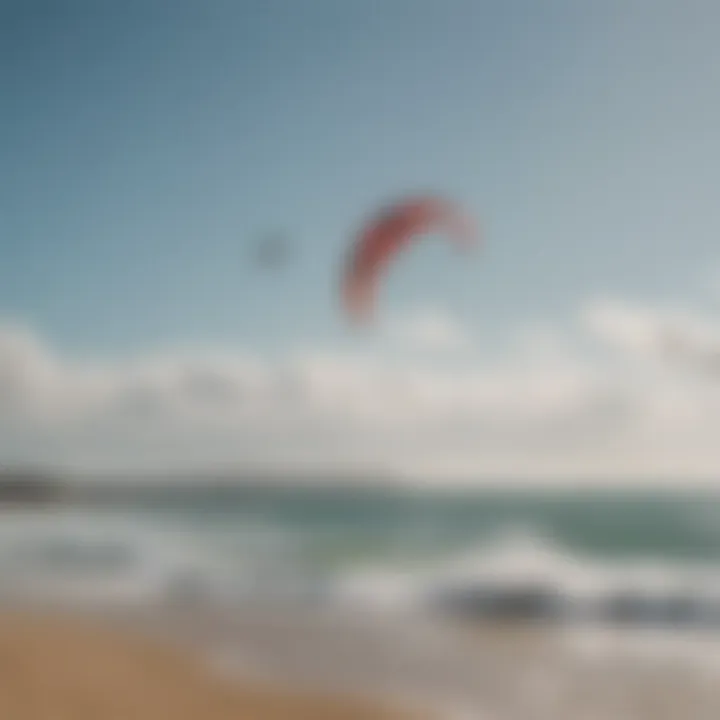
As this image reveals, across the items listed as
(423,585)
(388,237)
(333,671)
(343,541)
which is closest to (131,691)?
(333,671)

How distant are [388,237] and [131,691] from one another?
56.4 inches

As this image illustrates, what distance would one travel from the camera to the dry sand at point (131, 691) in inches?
96.4

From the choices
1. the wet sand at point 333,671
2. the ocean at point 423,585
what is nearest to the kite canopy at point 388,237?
the ocean at point 423,585

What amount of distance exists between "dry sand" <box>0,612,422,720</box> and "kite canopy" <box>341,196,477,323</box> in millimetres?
1108

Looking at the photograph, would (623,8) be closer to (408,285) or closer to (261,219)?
(408,285)

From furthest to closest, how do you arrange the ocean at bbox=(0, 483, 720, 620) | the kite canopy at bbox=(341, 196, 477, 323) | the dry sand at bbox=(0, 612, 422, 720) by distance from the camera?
the ocean at bbox=(0, 483, 720, 620) → the kite canopy at bbox=(341, 196, 477, 323) → the dry sand at bbox=(0, 612, 422, 720)

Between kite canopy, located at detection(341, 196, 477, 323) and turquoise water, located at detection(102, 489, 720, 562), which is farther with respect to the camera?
turquoise water, located at detection(102, 489, 720, 562)

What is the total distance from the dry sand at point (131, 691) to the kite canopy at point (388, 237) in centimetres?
111

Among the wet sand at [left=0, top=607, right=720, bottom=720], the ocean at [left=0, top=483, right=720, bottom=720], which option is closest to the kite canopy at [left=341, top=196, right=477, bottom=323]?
the ocean at [left=0, top=483, right=720, bottom=720]

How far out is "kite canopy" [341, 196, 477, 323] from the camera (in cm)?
256

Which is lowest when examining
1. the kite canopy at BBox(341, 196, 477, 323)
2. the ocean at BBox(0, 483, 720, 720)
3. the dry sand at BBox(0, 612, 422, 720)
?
the dry sand at BBox(0, 612, 422, 720)

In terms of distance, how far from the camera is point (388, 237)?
2.57 metres

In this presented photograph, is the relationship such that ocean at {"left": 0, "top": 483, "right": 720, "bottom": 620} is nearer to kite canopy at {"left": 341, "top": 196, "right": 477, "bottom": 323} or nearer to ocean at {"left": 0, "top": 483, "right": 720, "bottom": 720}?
ocean at {"left": 0, "top": 483, "right": 720, "bottom": 720}

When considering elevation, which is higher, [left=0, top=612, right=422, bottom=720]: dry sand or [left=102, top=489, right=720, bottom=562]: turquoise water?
[left=102, top=489, right=720, bottom=562]: turquoise water
